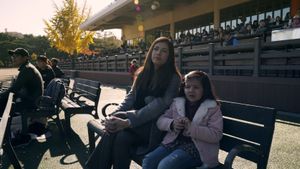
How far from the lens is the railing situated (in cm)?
766

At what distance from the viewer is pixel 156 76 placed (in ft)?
10.7

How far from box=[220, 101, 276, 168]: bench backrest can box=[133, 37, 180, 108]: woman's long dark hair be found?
28.4 inches

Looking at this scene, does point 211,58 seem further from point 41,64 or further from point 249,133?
point 249,133

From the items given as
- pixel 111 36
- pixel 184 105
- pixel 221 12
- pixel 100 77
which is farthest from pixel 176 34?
pixel 111 36

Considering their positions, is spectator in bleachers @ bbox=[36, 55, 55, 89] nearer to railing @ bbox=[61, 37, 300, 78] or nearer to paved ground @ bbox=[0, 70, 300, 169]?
paved ground @ bbox=[0, 70, 300, 169]

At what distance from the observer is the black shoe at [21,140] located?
495 cm

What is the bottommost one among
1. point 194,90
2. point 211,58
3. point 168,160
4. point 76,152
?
point 76,152

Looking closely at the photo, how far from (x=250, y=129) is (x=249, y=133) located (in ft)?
0.14

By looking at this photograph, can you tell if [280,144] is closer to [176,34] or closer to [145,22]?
[176,34]

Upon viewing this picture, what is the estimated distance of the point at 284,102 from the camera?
24.5ft

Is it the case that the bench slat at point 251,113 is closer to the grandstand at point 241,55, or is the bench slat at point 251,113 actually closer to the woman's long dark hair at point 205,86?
the woman's long dark hair at point 205,86

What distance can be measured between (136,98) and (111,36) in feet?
236

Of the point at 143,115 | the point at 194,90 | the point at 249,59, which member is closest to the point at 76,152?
the point at 143,115

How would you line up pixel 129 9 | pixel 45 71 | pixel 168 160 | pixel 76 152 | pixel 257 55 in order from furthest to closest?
pixel 129 9, pixel 257 55, pixel 45 71, pixel 76 152, pixel 168 160
